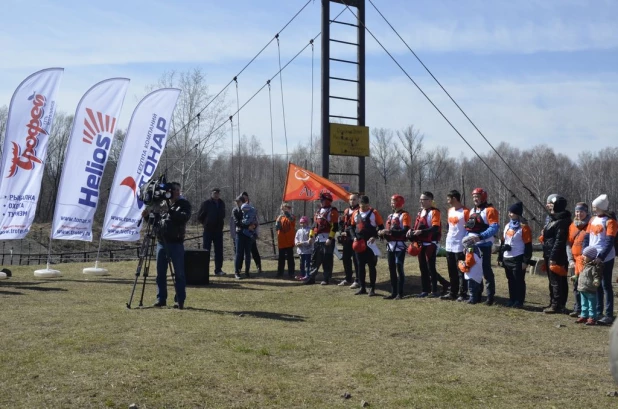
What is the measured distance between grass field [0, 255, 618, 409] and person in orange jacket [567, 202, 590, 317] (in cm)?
41

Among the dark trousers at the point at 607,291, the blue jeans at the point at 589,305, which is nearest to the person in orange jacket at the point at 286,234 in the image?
the blue jeans at the point at 589,305

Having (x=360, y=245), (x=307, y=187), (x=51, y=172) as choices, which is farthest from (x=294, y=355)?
(x=51, y=172)

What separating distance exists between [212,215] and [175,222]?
5.29 metres

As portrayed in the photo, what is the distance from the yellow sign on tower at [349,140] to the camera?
16.8 m

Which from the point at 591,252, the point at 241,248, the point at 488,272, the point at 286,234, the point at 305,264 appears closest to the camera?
the point at 591,252

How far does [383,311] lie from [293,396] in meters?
5.04

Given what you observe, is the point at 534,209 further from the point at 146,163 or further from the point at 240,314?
the point at 240,314

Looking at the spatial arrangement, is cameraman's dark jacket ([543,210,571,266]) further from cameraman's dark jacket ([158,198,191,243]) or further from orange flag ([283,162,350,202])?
cameraman's dark jacket ([158,198,191,243])

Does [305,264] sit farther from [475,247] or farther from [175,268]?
[175,268]

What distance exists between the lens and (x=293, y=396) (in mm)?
5996

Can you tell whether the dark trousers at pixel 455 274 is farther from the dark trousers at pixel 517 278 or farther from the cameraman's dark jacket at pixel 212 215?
the cameraman's dark jacket at pixel 212 215

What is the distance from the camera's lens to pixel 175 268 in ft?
35.0

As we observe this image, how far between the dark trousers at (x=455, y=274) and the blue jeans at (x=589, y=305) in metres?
2.26

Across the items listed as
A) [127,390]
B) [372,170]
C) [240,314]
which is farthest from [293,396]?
[372,170]
